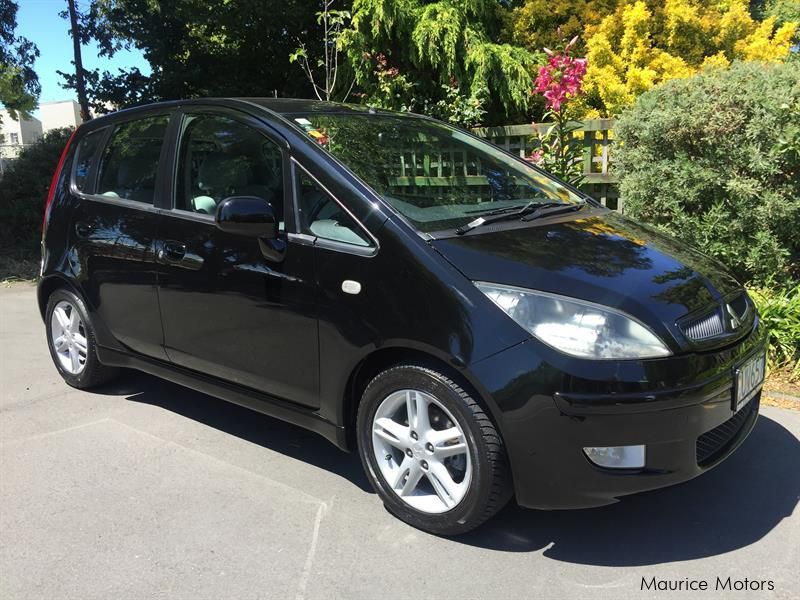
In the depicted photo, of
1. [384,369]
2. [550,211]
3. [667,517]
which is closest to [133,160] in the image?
[384,369]

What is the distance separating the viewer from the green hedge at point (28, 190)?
33.3 ft

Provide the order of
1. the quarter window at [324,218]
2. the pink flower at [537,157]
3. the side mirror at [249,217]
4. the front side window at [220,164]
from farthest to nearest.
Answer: the pink flower at [537,157]
the front side window at [220,164]
the side mirror at [249,217]
the quarter window at [324,218]

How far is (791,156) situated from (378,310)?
11.2 ft

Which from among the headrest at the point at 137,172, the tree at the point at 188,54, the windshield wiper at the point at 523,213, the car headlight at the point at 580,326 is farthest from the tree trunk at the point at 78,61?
the car headlight at the point at 580,326

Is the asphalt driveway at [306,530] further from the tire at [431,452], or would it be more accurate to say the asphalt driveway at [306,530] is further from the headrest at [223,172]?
the headrest at [223,172]

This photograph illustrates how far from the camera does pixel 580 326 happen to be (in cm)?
251

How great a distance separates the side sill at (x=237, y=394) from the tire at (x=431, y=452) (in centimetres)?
21

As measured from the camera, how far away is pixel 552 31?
371 inches

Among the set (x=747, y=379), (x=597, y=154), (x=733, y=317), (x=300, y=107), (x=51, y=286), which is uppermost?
(x=300, y=107)

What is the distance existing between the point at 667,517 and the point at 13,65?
1339 centimetres

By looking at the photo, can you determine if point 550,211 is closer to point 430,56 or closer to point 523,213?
point 523,213

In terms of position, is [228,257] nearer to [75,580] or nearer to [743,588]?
[75,580]

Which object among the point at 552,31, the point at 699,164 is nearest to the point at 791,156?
the point at 699,164

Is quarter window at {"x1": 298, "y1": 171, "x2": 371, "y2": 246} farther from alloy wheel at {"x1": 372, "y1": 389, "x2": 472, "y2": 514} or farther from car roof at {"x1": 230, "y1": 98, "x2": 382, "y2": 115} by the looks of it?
alloy wheel at {"x1": 372, "y1": 389, "x2": 472, "y2": 514}
